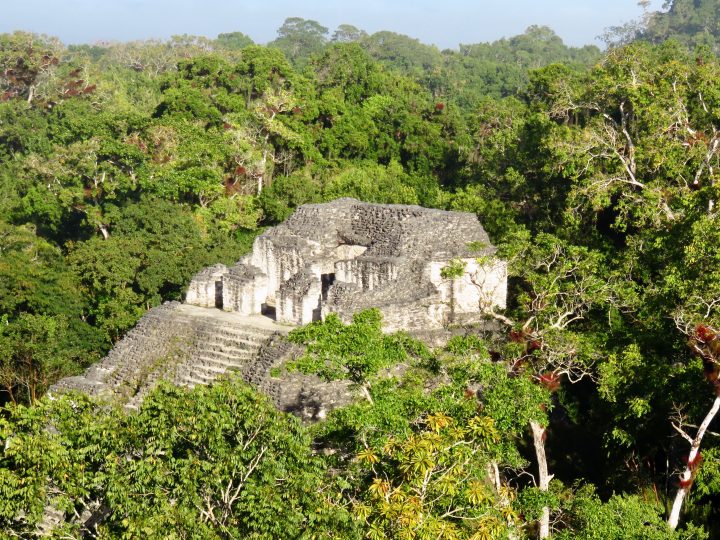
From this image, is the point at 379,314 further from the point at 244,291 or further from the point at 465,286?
the point at 244,291

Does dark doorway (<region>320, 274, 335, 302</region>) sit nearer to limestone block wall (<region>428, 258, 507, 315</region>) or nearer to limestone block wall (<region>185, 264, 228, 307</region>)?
limestone block wall (<region>185, 264, 228, 307</region>)

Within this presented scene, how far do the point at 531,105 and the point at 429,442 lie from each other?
1798 cm

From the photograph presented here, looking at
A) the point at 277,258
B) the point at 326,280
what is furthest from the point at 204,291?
the point at 326,280

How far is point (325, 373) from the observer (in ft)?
30.1

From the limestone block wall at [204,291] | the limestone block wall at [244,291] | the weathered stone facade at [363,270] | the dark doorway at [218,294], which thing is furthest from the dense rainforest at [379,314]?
the limestone block wall at [244,291]

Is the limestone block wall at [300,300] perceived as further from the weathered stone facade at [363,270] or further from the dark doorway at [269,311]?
the dark doorway at [269,311]

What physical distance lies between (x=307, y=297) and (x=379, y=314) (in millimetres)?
4388

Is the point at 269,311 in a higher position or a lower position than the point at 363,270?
lower

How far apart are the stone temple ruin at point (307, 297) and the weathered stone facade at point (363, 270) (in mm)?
19

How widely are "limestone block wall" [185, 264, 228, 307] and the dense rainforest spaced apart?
2.71 m

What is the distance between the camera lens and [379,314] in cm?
1020

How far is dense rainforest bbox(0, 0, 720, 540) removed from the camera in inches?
312

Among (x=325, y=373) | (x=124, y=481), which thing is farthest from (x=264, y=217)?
(x=124, y=481)

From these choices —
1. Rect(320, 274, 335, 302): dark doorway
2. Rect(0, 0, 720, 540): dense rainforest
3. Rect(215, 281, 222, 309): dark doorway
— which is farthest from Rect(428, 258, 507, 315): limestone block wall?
Rect(215, 281, 222, 309): dark doorway
